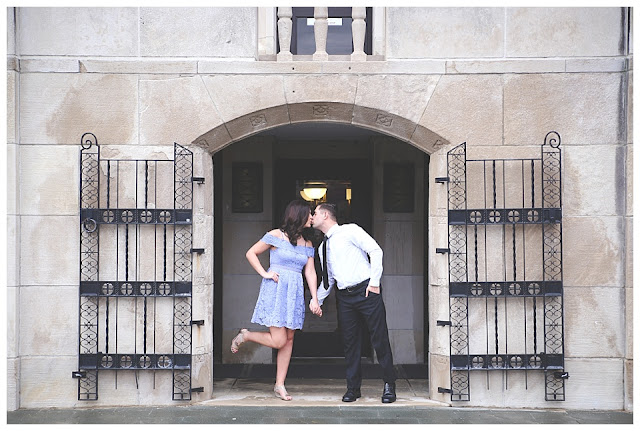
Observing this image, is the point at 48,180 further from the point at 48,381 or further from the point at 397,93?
the point at 397,93

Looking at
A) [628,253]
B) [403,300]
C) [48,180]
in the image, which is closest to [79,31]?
[48,180]

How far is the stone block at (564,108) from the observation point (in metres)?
6.76

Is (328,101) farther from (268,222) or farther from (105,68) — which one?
(268,222)

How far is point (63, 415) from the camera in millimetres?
6508

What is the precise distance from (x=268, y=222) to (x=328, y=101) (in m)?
2.80

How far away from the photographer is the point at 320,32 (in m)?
6.77

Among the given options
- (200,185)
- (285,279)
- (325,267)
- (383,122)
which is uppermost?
(383,122)

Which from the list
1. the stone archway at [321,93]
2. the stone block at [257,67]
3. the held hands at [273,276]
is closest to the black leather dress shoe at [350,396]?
the held hands at [273,276]

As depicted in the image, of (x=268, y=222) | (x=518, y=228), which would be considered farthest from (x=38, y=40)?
(x=518, y=228)

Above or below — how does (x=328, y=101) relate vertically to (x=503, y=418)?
above

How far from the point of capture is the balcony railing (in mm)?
6762

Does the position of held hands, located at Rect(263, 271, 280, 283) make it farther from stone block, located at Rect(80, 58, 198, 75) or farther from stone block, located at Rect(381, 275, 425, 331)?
stone block, located at Rect(381, 275, 425, 331)

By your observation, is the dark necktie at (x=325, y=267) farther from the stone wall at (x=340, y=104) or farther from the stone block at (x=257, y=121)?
the stone wall at (x=340, y=104)

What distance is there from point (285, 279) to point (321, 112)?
5.21 ft
